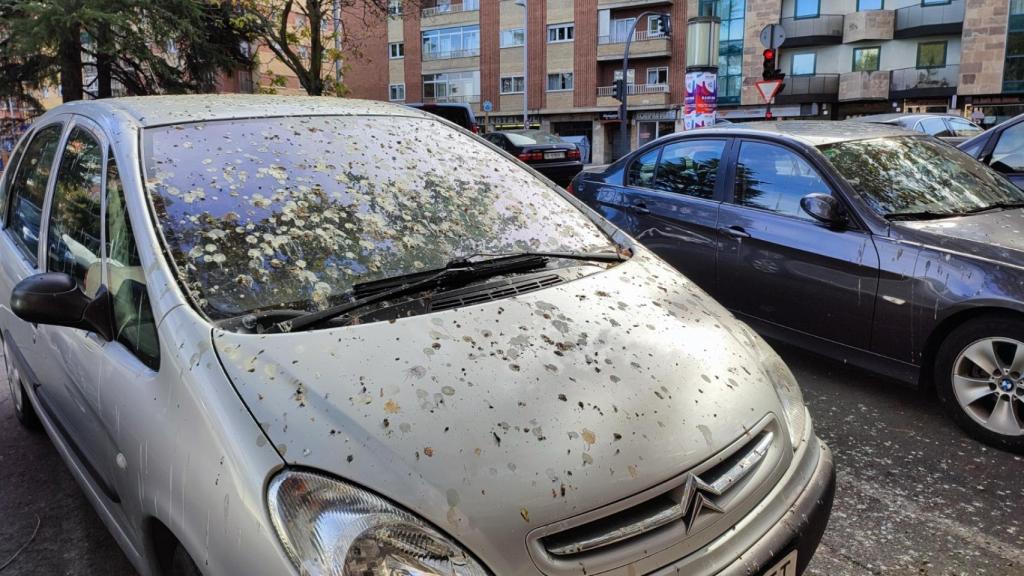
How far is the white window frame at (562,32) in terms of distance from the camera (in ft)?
137

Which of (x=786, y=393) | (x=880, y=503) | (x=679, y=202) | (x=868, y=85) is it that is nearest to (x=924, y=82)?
(x=868, y=85)

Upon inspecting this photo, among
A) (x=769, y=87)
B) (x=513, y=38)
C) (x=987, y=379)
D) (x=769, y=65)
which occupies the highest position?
(x=513, y=38)

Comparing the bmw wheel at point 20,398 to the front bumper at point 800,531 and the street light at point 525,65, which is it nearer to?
the front bumper at point 800,531

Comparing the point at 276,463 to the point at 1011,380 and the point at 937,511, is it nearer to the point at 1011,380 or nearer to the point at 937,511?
the point at 937,511

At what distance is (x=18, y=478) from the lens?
3.18 metres

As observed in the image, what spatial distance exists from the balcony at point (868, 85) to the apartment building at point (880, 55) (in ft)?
0.17

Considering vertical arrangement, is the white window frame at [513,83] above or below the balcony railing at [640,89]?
above

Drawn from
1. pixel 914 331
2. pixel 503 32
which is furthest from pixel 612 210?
pixel 503 32

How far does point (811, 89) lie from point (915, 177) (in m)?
37.3

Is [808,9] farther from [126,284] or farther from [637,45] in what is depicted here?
[126,284]

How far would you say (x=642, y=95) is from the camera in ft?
133

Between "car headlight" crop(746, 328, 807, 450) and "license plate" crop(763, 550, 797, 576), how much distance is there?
1.01 feet

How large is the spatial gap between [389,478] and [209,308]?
0.71 metres

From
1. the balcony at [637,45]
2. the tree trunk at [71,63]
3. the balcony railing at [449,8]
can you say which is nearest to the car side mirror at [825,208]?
the tree trunk at [71,63]
